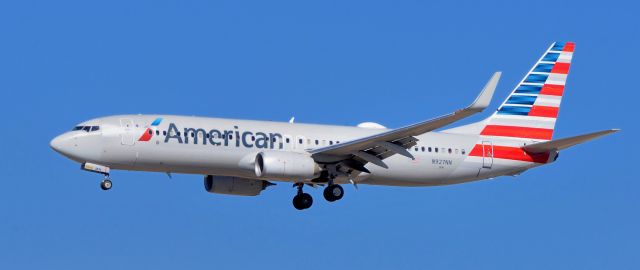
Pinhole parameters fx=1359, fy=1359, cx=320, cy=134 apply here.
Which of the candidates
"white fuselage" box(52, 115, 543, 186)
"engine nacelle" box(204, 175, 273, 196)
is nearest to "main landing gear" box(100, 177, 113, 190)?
"white fuselage" box(52, 115, 543, 186)

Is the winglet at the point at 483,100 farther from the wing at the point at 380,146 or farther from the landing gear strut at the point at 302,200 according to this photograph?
the landing gear strut at the point at 302,200

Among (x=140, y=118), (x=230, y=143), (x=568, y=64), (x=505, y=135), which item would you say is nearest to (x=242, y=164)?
(x=230, y=143)

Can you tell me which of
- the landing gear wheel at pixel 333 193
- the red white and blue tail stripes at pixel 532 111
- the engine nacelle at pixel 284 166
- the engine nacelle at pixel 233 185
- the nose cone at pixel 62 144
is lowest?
the landing gear wheel at pixel 333 193

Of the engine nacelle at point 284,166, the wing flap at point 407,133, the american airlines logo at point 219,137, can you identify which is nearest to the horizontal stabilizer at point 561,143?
the wing flap at point 407,133

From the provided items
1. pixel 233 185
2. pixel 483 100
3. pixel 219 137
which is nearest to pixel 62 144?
pixel 219 137

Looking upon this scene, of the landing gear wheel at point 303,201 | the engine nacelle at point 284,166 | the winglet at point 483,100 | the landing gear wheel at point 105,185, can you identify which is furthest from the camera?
the landing gear wheel at point 303,201

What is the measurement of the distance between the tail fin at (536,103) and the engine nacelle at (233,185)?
991 centimetres

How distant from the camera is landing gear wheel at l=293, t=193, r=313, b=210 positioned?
60469 mm

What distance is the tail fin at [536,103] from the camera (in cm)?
6306

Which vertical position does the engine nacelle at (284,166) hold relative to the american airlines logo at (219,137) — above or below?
below

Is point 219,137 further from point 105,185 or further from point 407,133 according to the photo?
point 407,133

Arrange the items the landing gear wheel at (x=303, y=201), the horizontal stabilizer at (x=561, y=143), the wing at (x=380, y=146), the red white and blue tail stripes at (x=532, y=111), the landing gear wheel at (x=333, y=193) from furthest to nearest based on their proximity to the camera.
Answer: the red white and blue tail stripes at (x=532, y=111), the landing gear wheel at (x=303, y=201), the landing gear wheel at (x=333, y=193), the horizontal stabilizer at (x=561, y=143), the wing at (x=380, y=146)

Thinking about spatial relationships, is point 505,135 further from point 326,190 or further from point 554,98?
point 326,190

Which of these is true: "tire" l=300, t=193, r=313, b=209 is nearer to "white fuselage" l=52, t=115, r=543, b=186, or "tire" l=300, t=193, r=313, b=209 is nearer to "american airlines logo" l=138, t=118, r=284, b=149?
"white fuselage" l=52, t=115, r=543, b=186
